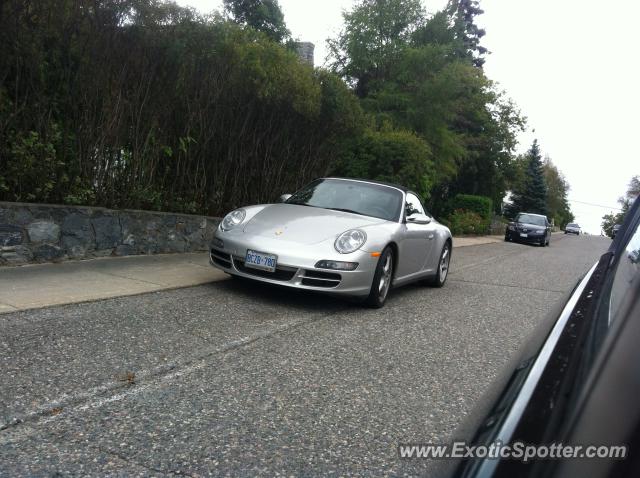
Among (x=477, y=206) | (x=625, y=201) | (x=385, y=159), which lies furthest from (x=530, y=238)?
(x=625, y=201)

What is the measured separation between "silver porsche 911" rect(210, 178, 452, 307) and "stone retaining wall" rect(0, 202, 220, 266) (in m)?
1.86

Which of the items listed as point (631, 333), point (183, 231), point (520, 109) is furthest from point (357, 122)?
point (520, 109)

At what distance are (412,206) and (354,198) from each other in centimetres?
80

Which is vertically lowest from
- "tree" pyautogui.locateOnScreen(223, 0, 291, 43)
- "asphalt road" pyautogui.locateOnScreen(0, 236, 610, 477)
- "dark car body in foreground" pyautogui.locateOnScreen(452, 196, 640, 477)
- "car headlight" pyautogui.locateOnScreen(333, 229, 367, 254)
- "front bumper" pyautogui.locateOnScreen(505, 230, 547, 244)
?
"front bumper" pyautogui.locateOnScreen(505, 230, 547, 244)

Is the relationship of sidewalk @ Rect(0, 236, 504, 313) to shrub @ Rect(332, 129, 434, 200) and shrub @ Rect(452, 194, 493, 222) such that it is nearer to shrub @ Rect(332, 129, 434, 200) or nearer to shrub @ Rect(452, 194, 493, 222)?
shrub @ Rect(332, 129, 434, 200)

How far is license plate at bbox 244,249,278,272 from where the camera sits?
5.61 meters

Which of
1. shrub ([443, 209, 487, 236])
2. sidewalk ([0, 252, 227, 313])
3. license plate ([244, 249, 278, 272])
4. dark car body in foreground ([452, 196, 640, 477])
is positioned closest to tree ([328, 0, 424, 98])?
shrub ([443, 209, 487, 236])

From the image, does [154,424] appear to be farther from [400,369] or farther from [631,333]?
[631,333]

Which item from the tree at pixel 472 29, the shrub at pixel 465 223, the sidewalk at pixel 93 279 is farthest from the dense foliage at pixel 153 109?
the tree at pixel 472 29

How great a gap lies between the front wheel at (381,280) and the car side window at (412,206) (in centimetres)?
91

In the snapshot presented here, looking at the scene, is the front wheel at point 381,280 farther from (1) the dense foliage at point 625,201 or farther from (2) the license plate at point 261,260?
(1) the dense foliage at point 625,201

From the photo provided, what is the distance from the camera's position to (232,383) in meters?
3.44

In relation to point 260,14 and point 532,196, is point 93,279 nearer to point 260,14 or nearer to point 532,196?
point 260,14

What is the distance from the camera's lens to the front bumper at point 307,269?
18.2 feet
